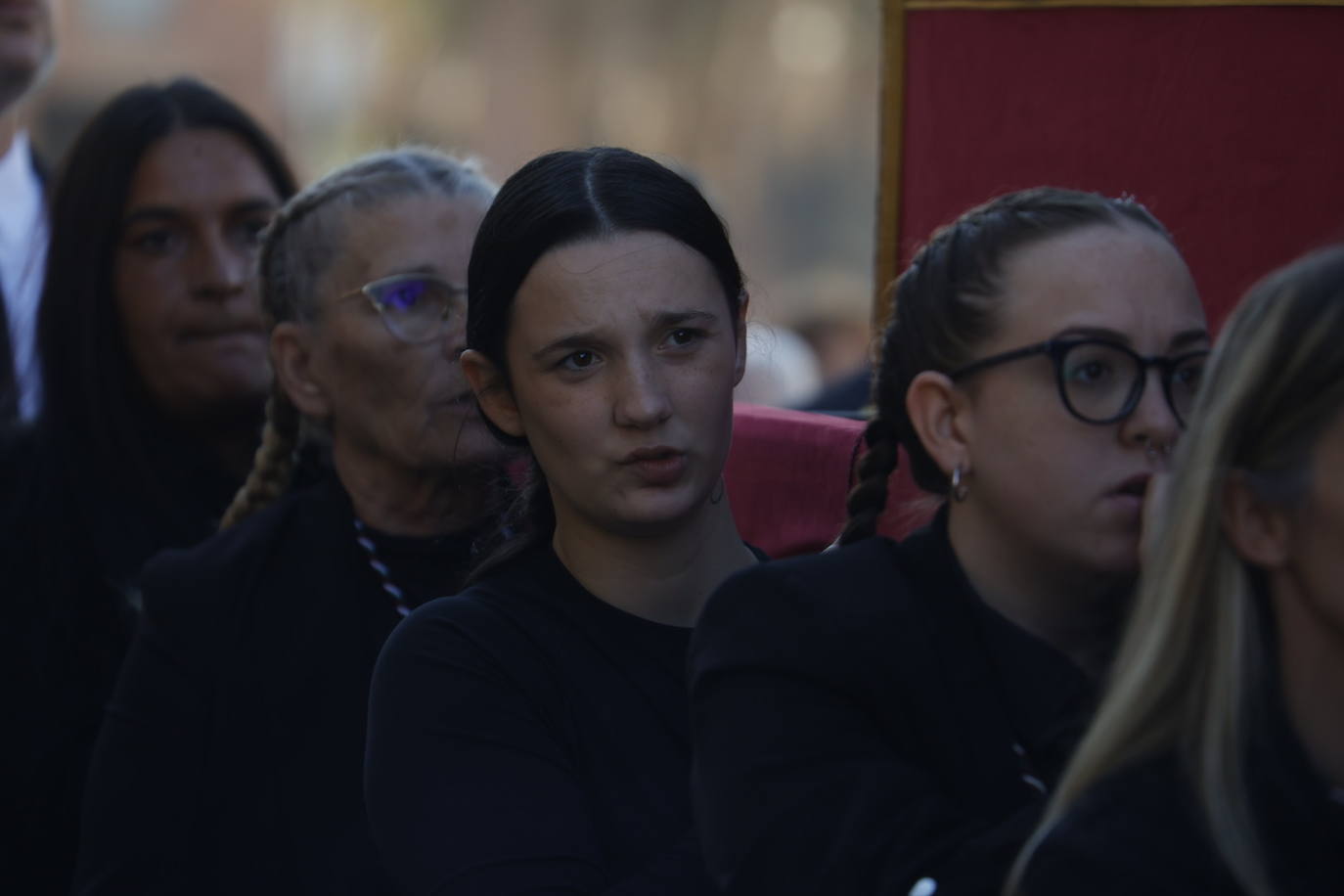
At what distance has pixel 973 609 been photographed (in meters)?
1.66

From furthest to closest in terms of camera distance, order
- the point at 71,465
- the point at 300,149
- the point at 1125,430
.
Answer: the point at 300,149
the point at 71,465
the point at 1125,430

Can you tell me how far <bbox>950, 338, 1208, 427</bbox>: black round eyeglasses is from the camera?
1.60 metres

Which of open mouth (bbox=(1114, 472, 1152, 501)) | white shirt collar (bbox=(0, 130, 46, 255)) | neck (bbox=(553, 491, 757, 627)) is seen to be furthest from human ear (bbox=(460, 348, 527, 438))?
white shirt collar (bbox=(0, 130, 46, 255))

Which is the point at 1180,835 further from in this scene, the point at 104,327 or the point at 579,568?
the point at 104,327

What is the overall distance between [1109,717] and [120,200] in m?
2.59

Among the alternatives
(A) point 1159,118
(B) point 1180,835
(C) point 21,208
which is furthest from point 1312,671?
(C) point 21,208

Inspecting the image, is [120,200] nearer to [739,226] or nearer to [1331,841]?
[1331,841]

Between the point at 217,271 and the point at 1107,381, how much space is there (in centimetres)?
221

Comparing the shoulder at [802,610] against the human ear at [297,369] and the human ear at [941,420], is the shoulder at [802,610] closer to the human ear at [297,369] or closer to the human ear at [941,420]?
the human ear at [941,420]

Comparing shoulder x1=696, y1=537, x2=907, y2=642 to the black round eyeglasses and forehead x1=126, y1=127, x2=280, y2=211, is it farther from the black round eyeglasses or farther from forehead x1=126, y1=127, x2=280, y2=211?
forehead x1=126, y1=127, x2=280, y2=211

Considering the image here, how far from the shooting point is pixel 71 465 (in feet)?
10.7

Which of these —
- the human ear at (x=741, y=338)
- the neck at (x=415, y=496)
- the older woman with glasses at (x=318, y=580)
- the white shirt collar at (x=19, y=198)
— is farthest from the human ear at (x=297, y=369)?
the white shirt collar at (x=19, y=198)

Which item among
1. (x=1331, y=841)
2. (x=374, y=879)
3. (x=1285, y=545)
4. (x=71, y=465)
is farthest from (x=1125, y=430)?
(x=71, y=465)

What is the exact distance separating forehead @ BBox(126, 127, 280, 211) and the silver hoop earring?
6.94 ft
